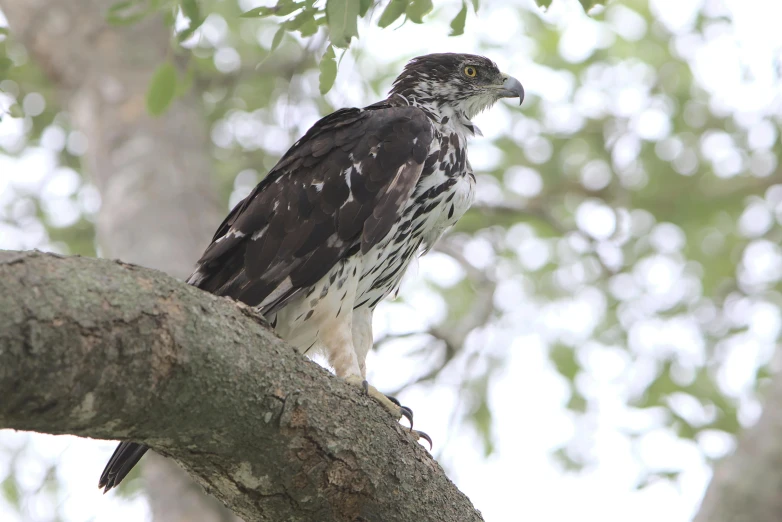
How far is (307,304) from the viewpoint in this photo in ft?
13.5

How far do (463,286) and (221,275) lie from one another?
5839 millimetres

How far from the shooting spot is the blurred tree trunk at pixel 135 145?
217 inches

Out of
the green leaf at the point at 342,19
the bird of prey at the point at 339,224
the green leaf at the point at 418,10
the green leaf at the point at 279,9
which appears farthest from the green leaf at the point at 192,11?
the bird of prey at the point at 339,224

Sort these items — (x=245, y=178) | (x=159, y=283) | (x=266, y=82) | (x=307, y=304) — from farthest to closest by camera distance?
(x=245, y=178) < (x=266, y=82) < (x=307, y=304) < (x=159, y=283)

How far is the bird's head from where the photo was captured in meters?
5.27

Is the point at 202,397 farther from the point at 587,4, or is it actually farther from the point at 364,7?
the point at 587,4

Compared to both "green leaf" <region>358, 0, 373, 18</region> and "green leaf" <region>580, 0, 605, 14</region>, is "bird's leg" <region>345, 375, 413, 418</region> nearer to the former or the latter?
"green leaf" <region>358, 0, 373, 18</region>

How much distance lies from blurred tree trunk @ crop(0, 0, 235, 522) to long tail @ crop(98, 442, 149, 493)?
1.81m

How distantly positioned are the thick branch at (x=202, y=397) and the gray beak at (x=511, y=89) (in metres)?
2.89

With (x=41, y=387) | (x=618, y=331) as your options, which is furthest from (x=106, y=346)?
(x=618, y=331)

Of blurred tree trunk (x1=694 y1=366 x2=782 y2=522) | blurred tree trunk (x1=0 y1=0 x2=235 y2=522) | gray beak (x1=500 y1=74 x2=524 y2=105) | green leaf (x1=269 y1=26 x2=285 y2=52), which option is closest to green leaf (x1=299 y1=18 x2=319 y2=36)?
green leaf (x1=269 y1=26 x2=285 y2=52)

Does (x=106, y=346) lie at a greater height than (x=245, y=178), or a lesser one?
lesser

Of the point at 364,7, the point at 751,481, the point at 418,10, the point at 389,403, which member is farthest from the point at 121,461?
the point at 751,481

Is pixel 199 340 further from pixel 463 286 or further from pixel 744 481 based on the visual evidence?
pixel 463 286
